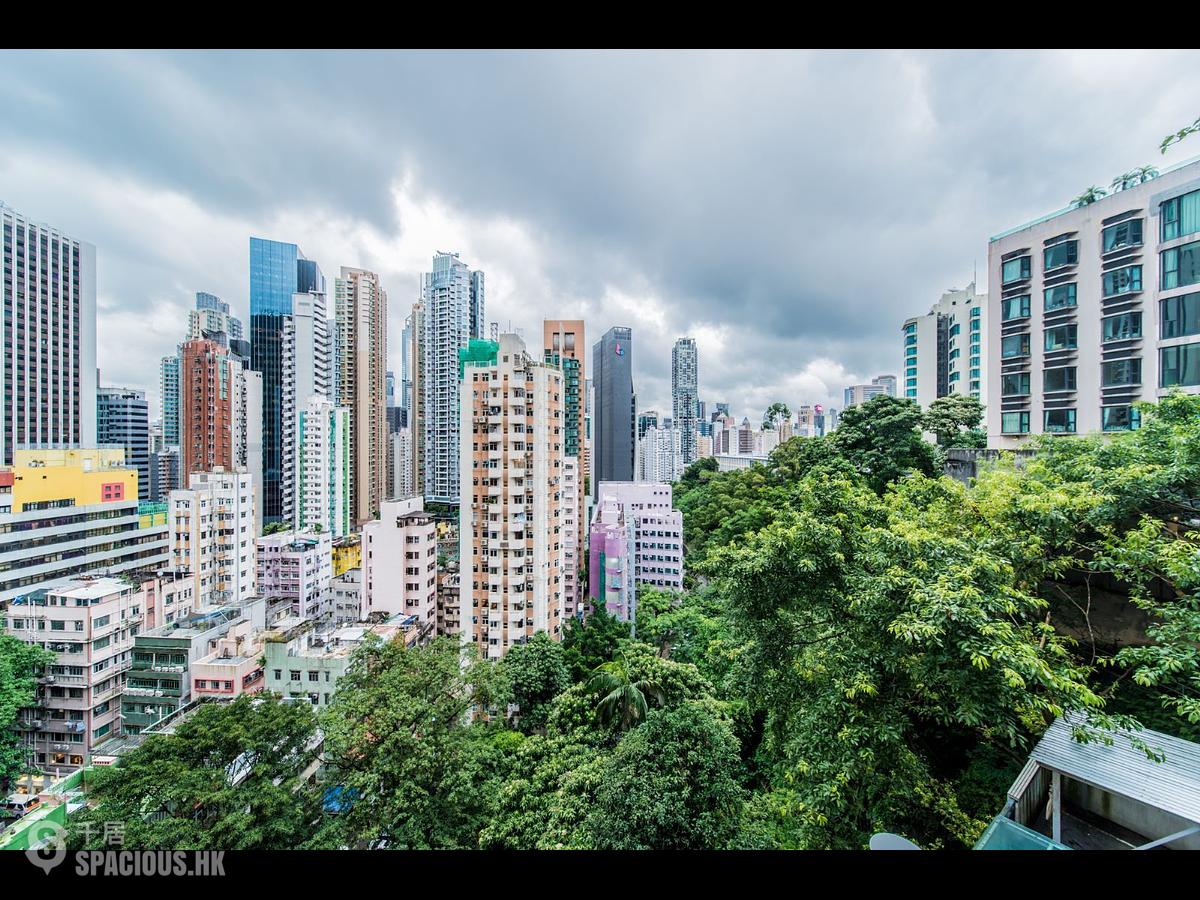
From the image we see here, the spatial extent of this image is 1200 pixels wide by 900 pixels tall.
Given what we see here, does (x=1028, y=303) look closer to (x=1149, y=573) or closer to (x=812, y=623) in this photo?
(x=1149, y=573)

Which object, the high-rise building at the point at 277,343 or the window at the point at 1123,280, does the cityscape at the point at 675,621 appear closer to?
the window at the point at 1123,280

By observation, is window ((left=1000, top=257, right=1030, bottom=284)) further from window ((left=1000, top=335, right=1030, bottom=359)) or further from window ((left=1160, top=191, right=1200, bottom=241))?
window ((left=1160, top=191, right=1200, bottom=241))

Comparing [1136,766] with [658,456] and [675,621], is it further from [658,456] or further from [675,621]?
[658,456]

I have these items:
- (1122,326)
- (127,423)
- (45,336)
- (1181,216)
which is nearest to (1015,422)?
(1122,326)

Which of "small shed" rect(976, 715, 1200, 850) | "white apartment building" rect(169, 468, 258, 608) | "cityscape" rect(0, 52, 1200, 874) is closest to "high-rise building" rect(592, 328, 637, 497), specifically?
"cityscape" rect(0, 52, 1200, 874)

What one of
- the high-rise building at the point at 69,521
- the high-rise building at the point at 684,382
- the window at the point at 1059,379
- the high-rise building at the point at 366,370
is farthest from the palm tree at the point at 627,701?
the high-rise building at the point at 684,382

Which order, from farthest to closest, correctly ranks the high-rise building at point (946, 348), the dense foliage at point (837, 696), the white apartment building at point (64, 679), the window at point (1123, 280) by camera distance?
the high-rise building at point (946, 348), the white apartment building at point (64, 679), the window at point (1123, 280), the dense foliage at point (837, 696)

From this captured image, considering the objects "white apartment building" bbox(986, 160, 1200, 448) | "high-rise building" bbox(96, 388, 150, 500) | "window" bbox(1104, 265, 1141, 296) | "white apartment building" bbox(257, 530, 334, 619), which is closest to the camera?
"white apartment building" bbox(986, 160, 1200, 448)
